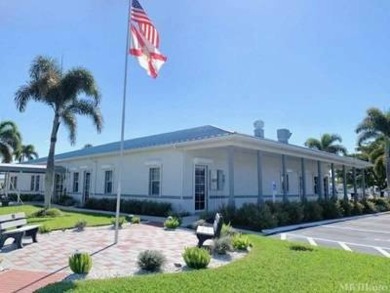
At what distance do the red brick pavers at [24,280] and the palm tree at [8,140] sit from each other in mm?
33469

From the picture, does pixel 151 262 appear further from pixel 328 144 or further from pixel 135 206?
pixel 328 144

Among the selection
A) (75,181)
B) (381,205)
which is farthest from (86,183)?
(381,205)

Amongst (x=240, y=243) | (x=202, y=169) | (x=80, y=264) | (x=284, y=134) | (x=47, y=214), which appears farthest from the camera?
(x=284, y=134)

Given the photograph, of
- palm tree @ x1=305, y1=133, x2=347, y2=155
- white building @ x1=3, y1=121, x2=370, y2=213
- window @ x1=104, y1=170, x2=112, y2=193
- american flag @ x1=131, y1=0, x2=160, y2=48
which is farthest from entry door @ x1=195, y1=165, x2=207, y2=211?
palm tree @ x1=305, y1=133, x2=347, y2=155

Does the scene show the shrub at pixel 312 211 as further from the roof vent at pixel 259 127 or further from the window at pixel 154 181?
the window at pixel 154 181

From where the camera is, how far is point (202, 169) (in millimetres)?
18812

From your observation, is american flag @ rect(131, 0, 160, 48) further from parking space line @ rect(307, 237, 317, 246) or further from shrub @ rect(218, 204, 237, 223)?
parking space line @ rect(307, 237, 317, 246)

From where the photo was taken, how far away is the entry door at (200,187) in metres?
18.5

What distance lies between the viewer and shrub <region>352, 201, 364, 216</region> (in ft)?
74.6

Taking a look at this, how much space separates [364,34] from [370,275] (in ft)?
31.4

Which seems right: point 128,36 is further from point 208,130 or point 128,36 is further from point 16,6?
point 208,130

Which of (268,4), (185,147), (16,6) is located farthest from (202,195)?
(16,6)

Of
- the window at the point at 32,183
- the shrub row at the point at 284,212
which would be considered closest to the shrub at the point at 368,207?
the shrub row at the point at 284,212

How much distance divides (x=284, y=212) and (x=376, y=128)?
21807 millimetres
